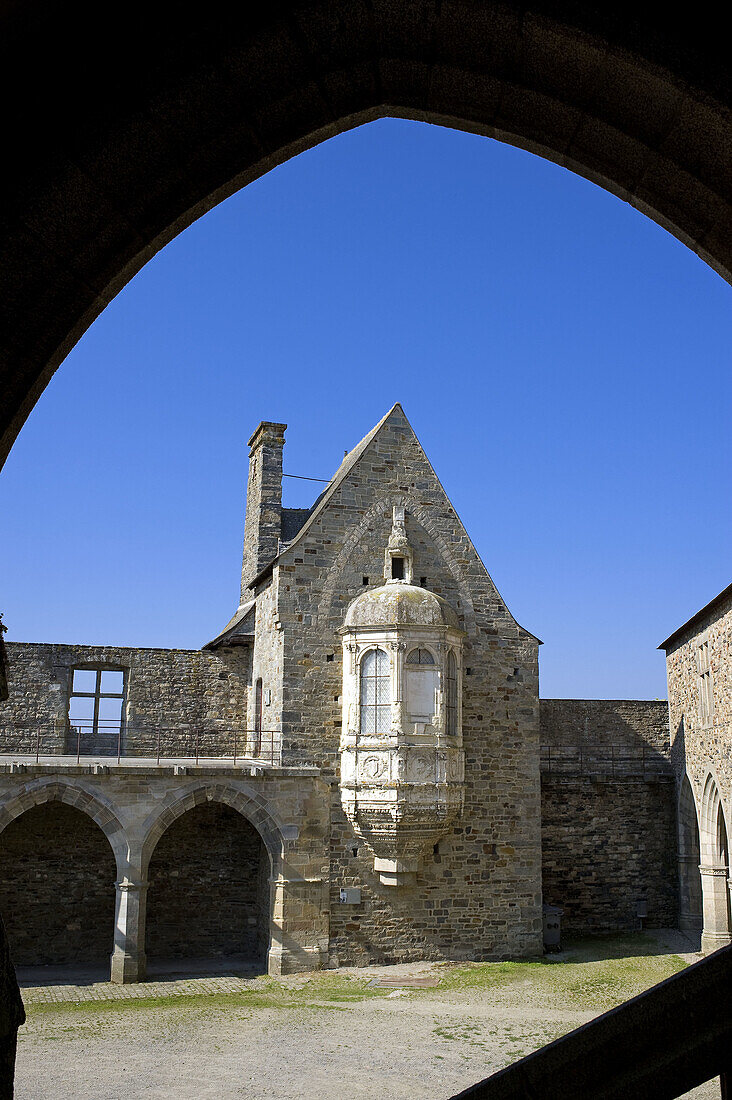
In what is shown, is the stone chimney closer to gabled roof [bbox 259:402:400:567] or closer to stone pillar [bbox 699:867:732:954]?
gabled roof [bbox 259:402:400:567]

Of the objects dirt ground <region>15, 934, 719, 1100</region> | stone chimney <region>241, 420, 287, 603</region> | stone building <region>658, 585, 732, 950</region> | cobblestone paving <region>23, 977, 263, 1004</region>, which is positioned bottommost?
cobblestone paving <region>23, 977, 263, 1004</region>

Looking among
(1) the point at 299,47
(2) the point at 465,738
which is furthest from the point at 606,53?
(2) the point at 465,738

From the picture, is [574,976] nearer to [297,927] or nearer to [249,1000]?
[297,927]

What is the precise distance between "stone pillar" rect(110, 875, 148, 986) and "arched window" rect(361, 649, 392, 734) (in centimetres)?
463

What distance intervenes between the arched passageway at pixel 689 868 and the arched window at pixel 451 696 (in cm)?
659

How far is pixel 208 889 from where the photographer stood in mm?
18234

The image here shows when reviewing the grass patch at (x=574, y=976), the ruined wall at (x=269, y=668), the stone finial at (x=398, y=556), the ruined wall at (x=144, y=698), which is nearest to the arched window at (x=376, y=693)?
the ruined wall at (x=269, y=668)

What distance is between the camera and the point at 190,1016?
13.5 metres

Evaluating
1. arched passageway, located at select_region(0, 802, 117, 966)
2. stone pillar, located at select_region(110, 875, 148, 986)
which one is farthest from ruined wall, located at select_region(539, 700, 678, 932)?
arched passageway, located at select_region(0, 802, 117, 966)

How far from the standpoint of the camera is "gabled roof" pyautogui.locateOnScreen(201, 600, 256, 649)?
20547 mm

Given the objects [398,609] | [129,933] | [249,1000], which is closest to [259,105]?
[398,609]

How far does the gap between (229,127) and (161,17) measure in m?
0.30

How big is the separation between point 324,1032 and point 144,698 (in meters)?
9.41

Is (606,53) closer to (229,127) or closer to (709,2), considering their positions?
(709,2)
